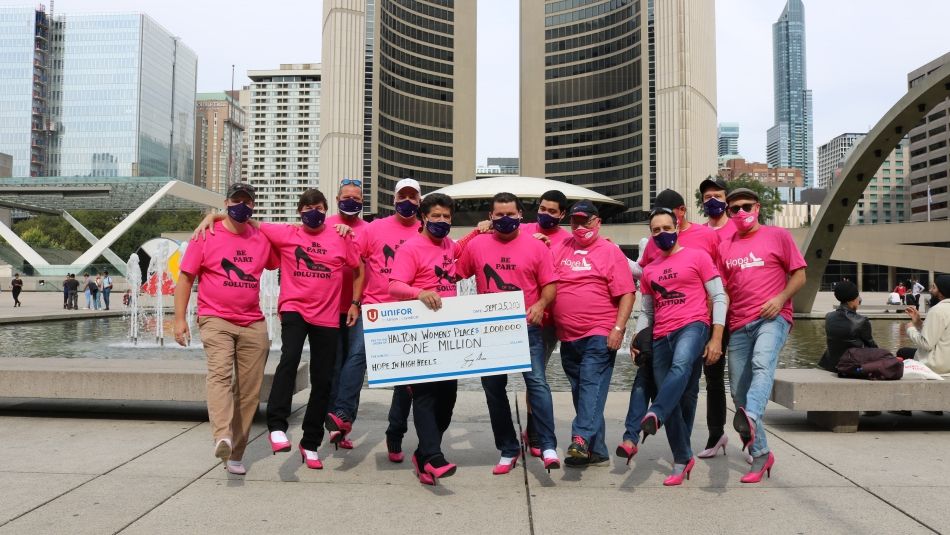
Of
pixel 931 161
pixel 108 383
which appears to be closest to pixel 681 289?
pixel 108 383

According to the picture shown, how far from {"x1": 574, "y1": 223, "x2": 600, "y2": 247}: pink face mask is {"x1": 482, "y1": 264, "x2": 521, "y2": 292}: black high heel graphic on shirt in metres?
0.62

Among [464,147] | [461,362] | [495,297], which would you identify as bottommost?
[461,362]

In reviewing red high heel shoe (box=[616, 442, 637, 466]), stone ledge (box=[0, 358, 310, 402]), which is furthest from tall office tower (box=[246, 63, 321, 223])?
red high heel shoe (box=[616, 442, 637, 466])

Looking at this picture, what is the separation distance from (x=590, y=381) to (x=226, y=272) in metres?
2.57

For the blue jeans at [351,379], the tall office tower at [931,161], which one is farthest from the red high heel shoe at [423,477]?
the tall office tower at [931,161]

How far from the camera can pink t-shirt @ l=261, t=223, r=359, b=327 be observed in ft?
15.2

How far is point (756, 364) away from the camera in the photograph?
4.54 meters

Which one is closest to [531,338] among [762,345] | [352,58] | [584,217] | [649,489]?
[584,217]

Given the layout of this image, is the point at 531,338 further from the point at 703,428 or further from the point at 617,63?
the point at 617,63

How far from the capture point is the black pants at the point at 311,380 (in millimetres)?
4520

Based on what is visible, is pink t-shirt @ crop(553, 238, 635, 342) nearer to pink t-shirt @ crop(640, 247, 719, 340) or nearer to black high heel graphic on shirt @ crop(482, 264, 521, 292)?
pink t-shirt @ crop(640, 247, 719, 340)

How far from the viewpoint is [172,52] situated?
159 metres

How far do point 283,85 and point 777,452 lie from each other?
204319 millimetres

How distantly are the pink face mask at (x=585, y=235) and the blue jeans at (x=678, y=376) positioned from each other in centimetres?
84
